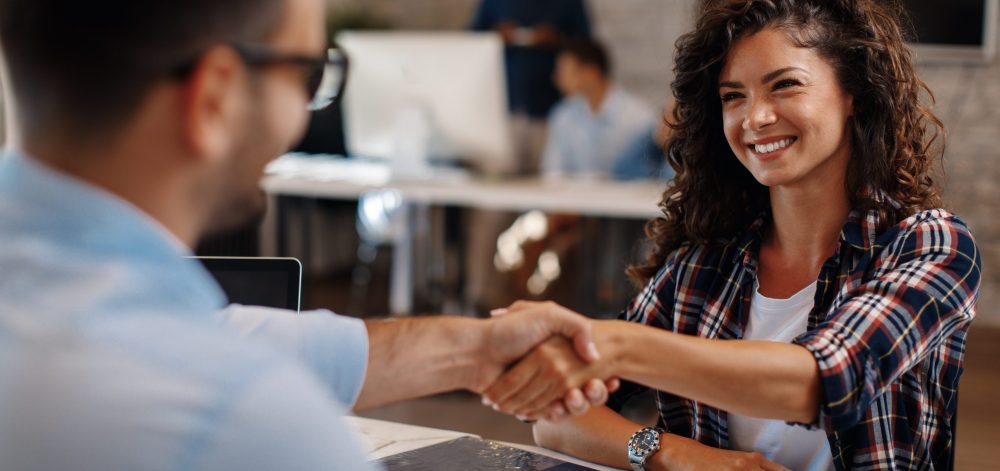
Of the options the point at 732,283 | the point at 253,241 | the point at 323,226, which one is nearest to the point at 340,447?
the point at 732,283

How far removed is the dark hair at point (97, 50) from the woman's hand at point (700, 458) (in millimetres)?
950

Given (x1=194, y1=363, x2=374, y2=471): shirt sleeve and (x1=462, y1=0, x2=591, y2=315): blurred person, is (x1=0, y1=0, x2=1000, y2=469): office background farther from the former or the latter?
(x1=194, y1=363, x2=374, y2=471): shirt sleeve

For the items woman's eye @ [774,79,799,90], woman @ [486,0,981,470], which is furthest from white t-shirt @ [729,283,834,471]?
woman's eye @ [774,79,799,90]

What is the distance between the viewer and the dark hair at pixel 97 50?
25.1 inches

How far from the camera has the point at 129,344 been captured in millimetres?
A: 577

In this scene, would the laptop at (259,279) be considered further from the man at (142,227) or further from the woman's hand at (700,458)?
the man at (142,227)

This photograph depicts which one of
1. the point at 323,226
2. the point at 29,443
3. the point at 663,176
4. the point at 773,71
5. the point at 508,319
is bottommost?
the point at 323,226

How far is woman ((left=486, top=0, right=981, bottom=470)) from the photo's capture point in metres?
1.23

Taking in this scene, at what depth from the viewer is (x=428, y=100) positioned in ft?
13.7

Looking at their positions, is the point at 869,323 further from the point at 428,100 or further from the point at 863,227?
the point at 428,100

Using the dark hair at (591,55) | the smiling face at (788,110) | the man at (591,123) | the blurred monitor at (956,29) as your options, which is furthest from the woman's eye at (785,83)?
the blurred monitor at (956,29)

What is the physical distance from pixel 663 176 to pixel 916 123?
274 cm

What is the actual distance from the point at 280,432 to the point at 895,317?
90 cm

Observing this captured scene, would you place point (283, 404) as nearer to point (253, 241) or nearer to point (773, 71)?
point (773, 71)
